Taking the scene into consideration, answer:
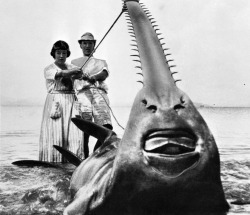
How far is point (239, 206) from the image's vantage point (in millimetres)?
3646

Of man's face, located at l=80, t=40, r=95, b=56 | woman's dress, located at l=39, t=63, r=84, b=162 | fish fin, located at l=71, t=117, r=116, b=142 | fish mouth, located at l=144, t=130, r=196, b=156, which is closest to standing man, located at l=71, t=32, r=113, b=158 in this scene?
man's face, located at l=80, t=40, r=95, b=56

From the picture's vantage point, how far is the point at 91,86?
6910 millimetres

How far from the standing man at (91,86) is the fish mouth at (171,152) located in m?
4.42

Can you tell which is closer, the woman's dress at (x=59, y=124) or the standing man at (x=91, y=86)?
the standing man at (x=91, y=86)

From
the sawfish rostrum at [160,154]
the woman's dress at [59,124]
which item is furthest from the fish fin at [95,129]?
the woman's dress at [59,124]

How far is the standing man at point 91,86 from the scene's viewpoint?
22.2ft

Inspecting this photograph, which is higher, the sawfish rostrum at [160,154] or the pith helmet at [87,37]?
the pith helmet at [87,37]

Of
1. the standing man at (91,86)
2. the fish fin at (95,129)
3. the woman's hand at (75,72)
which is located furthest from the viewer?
the standing man at (91,86)

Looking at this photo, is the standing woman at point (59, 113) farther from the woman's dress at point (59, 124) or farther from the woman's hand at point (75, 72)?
the woman's hand at point (75, 72)

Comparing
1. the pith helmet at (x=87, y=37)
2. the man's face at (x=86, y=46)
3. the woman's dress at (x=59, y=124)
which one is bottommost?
the woman's dress at (x=59, y=124)

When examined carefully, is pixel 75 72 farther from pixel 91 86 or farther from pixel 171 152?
pixel 171 152

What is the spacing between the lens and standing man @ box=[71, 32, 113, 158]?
6.78 metres

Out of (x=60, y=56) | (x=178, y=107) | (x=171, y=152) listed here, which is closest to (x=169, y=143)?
(x=171, y=152)

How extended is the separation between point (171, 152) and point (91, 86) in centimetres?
461
